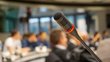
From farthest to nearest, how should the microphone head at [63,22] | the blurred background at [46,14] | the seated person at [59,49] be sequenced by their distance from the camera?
the blurred background at [46,14] < the seated person at [59,49] < the microphone head at [63,22]

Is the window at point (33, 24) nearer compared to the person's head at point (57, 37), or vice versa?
the person's head at point (57, 37)

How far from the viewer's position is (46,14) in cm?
1502

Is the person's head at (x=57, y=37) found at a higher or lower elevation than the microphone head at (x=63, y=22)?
lower

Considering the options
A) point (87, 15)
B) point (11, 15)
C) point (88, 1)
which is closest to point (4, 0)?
point (11, 15)

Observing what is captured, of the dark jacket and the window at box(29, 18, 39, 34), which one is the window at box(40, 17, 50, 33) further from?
the dark jacket

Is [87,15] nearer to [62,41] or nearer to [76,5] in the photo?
[76,5]

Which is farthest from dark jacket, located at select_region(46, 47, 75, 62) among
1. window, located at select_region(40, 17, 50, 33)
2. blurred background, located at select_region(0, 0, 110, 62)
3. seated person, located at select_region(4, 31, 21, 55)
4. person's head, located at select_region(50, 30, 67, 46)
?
window, located at select_region(40, 17, 50, 33)

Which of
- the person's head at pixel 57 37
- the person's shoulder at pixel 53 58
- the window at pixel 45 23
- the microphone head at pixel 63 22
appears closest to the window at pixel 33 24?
the window at pixel 45 23

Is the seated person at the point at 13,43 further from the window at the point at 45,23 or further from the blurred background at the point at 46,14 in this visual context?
the window at the point at 45,23

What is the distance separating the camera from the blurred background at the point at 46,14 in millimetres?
11953

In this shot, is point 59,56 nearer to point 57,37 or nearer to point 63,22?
point 57,37

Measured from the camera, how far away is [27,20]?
1392 centimetres

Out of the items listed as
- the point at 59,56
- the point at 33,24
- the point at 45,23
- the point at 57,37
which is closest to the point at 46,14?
the point at 45,23

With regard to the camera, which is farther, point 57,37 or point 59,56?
point 57,37
